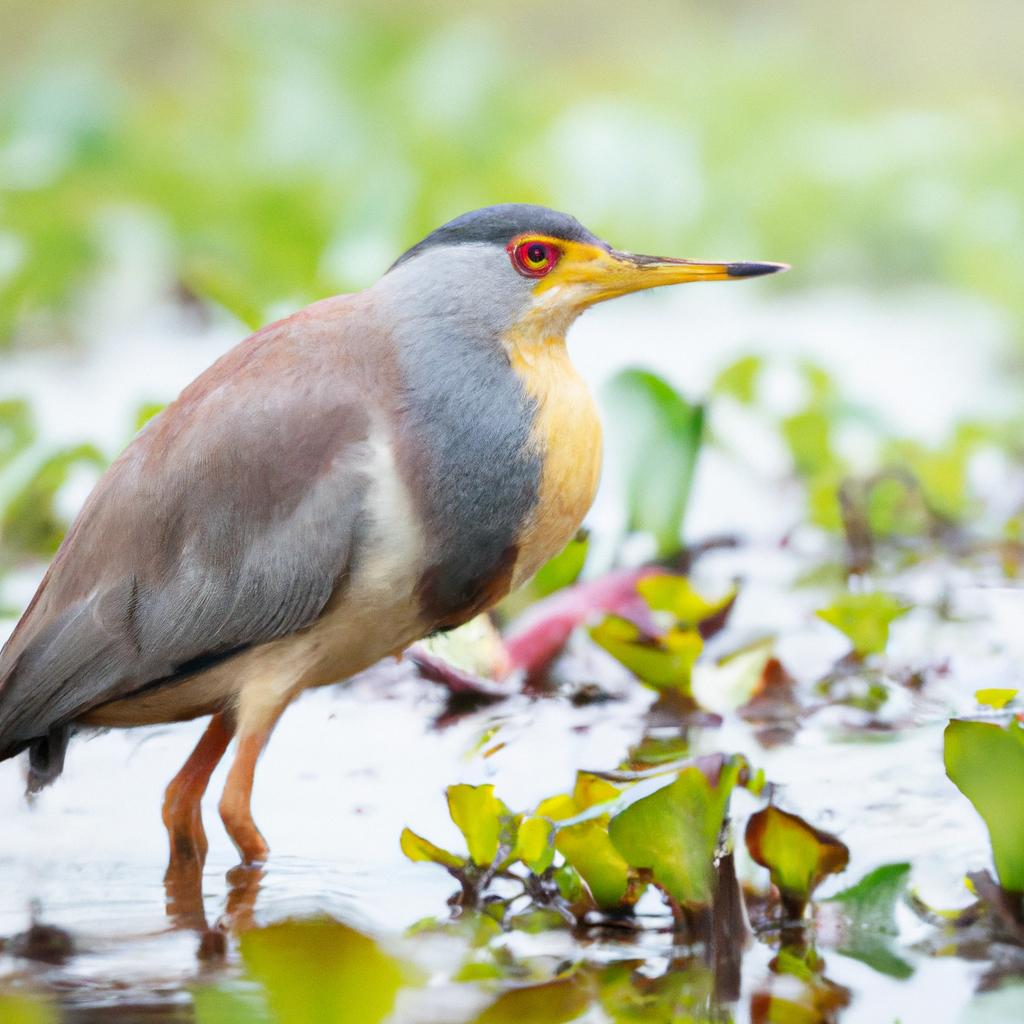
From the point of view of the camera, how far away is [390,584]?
77.7 inches

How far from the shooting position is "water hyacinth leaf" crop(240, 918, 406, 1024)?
60.2 inches

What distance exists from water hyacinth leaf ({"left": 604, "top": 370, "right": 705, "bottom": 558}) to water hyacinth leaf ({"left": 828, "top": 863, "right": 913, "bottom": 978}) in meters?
1.46

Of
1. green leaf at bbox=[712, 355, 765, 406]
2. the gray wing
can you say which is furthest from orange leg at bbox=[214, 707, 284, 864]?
green leaf at bbox=[712, 355, 765, 406]

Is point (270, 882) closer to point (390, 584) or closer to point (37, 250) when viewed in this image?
point (390, 584)

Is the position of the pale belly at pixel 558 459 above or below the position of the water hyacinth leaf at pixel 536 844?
above

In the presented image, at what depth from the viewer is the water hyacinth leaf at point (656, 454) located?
10.3 ft

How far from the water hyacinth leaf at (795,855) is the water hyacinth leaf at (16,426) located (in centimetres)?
200

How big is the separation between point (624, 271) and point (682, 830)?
789 mm

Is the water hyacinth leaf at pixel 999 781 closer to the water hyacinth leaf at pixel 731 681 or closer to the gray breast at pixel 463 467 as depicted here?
the gray breast at pixel 463 467

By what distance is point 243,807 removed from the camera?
2014 mm

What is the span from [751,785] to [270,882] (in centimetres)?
53

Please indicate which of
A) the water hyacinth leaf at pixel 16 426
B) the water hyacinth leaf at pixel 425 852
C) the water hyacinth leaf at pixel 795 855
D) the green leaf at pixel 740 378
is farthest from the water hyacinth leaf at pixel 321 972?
the green leaf at pixel 740 378

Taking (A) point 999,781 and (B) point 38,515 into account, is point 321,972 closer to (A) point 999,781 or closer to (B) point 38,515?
(A) point 999,781

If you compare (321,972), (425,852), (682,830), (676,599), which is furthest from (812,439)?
(321,972)
